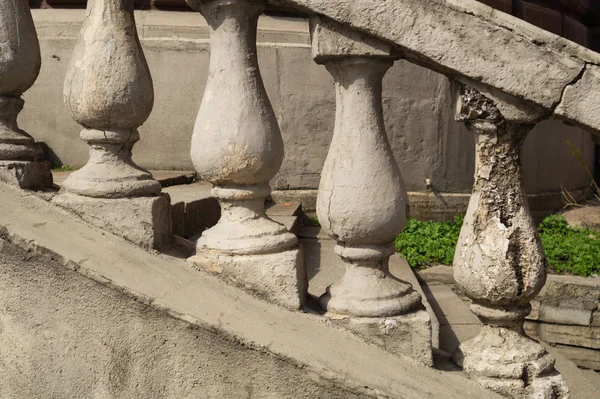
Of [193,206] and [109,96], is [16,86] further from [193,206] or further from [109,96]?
[193,206]

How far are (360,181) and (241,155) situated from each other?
0.36m

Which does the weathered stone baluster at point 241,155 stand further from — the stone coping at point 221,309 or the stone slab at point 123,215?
the stone slab at point 123,215

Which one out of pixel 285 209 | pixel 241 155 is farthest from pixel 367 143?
pixel 285 209

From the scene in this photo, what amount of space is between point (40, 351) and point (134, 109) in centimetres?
78

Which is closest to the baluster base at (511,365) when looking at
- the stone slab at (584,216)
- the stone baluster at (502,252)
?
the stone baluster at (502,252)

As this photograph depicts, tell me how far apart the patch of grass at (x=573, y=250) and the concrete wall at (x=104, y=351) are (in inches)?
134

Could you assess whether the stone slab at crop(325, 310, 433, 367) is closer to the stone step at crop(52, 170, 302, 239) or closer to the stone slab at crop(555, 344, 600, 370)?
the stone step at crop(52, 170, 302, 239)

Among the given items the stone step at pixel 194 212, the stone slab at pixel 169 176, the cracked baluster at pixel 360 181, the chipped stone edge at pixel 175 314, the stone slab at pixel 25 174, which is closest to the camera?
the chipped stone edge at pixel 175 314

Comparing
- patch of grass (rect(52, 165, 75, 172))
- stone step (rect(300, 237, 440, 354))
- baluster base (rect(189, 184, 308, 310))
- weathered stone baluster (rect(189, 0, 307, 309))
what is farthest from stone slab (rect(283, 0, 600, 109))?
patch of grass (rect(52, 165, 75, 172))

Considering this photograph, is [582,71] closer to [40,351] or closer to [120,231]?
[120,231]

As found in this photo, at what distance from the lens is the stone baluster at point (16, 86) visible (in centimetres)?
223

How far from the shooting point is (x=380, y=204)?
198 cm

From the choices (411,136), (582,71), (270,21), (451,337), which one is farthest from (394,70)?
(582,71)

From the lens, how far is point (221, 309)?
1938 mm
